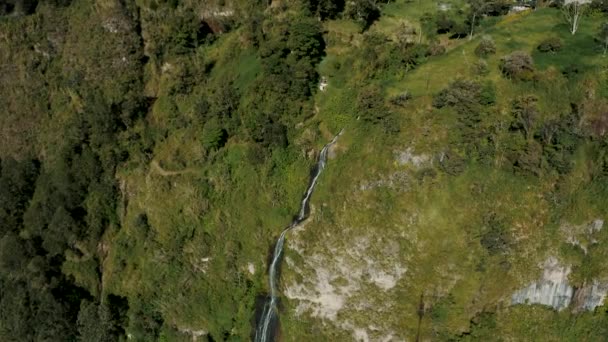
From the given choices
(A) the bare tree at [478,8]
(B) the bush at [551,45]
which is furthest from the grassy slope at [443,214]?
(A) the bare tree at [478,8]

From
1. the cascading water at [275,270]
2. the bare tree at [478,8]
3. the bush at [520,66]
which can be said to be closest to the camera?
the bush at [520,66]

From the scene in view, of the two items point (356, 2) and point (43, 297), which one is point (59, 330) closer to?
point (43, 297)

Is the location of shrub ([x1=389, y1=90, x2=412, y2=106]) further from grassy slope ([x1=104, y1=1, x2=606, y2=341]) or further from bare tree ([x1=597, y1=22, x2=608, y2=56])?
bare tree ([x1=597, y1=22, x2=608, y2=56])

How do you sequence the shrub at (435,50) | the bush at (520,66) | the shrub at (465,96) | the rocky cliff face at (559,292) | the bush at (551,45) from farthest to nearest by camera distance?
the shrub at (435,50), the bush at (551,45), the bush at (520,66), the shrub at (465,96), the rocky cliff face at (559,292)

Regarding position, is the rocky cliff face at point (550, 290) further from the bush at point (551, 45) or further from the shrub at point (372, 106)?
the bush at point (551, 45)

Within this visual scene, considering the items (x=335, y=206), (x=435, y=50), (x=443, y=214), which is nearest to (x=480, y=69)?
(x=435, y=50)
